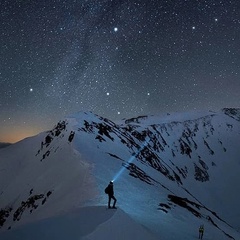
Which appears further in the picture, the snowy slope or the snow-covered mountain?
the snow-covered mountain

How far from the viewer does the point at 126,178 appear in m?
38.8

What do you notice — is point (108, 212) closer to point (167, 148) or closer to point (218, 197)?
point (218, 197)

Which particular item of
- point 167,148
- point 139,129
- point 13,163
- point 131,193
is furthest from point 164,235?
point 167,148

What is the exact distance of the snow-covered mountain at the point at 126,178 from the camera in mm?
20108

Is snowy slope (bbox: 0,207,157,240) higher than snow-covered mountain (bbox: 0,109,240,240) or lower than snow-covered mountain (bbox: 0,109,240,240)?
lower

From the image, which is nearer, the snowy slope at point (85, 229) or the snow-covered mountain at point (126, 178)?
the snowy slope at point (85, 229)

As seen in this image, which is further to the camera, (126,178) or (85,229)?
(126,178)

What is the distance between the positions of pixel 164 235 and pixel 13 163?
7506cm

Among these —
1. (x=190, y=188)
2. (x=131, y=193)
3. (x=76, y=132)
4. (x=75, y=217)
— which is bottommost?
(x=75, y=217)

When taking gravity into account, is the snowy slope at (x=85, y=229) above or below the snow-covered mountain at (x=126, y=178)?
Result: below

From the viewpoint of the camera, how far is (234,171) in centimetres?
14450

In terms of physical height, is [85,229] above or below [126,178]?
below

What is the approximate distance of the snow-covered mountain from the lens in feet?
66.0

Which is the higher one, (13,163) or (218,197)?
(218,197)
